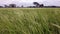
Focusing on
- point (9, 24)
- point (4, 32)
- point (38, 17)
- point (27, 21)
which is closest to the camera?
point (4, 32)

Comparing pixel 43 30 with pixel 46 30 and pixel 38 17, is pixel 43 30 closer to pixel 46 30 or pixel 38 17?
pixel 46 30

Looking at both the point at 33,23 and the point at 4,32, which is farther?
the point at 33,23

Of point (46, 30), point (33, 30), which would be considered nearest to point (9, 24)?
point (33, 30)

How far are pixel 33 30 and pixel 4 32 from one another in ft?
2.13

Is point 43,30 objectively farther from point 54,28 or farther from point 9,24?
point 9,24

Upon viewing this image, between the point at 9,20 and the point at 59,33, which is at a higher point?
the point at 9,20

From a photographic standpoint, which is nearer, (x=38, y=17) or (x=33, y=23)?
(x=33, y=23)

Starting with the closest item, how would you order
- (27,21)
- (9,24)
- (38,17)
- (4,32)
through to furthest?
(4,32) → (9,24) → (27,21) → (38,17)

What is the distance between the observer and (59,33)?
4.16 m

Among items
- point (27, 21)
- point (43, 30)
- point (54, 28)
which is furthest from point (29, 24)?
point (54, 28)

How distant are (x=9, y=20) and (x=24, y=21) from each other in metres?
0.36

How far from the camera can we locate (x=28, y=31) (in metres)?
3.96

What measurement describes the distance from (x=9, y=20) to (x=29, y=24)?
49cm

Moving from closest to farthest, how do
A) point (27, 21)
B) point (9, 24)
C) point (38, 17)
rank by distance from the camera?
point (9, 24)
point (27, 21)
point (38, 17)
